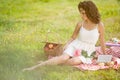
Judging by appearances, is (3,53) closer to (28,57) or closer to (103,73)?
(28,57)

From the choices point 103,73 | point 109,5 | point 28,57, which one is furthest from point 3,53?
point 109,5

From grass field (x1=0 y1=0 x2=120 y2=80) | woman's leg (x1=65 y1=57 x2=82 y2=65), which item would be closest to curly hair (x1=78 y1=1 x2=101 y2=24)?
woman's leg (x1=65 y1=57 x2=82 y2=65)

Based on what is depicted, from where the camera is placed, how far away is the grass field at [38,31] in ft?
17.6

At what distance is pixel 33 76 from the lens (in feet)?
17.4

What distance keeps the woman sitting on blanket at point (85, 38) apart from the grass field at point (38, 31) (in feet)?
0.51

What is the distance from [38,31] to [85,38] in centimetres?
123

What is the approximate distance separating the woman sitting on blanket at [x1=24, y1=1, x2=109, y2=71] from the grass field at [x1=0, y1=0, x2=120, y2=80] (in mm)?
157

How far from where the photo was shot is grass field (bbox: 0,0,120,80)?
5371 millimetres

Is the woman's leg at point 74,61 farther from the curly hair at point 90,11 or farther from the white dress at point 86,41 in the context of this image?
the curly hair at point 90,11

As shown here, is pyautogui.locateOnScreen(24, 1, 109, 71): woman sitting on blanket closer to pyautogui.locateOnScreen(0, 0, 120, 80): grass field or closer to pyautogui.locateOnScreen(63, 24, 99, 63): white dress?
pyautogui.locateOnScreen(63, 24, 99, 63): white dress


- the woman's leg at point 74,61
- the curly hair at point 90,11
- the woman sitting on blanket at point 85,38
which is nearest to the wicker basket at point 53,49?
the woman sitting on blanket at point 85,38

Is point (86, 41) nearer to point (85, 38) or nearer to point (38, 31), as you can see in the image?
point (85, 38)

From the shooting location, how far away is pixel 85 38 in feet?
19.0

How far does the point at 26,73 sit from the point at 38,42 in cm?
116
